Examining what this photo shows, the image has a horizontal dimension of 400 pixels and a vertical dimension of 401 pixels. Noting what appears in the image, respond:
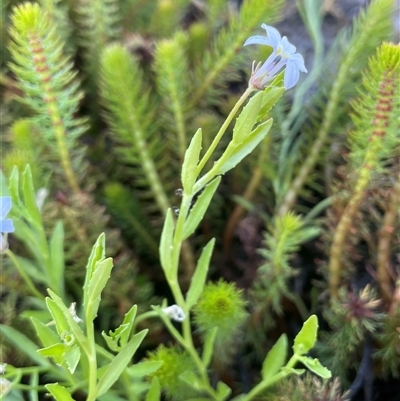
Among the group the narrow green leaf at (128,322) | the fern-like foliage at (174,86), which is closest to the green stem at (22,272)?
the narrow green leaf at (128,322)

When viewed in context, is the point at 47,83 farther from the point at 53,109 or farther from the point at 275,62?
the point at 275,62

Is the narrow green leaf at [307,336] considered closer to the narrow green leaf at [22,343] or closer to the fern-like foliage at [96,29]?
the narrow green leaf at [22,343]

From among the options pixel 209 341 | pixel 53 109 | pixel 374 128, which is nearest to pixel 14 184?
pixel 53 109

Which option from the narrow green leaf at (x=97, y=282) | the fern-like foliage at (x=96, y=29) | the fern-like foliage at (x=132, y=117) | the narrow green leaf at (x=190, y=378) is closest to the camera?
the narrow green leaf at (x=97, y=282)

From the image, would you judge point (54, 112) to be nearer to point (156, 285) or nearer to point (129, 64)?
point (129, 64)

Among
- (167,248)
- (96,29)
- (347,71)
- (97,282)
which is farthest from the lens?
(96,29)

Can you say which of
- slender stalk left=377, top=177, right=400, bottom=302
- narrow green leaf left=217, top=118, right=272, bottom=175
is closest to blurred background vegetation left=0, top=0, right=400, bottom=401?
slender stalk left=377, top=177, right=400, bottom=302

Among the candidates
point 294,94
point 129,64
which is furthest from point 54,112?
point 294,94
